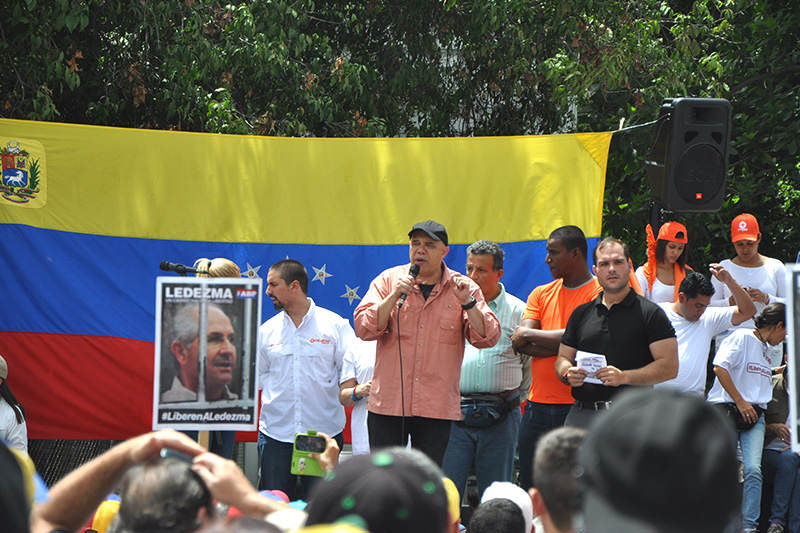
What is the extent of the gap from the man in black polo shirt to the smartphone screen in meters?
1.58

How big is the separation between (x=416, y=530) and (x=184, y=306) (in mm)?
2304

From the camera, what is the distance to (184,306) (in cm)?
384

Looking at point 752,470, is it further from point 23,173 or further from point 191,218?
point 23,173

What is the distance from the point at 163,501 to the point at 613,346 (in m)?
3.66

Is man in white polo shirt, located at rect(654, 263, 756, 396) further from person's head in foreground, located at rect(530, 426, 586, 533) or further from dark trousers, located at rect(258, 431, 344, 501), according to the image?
person's head in foreground, located at rect(530, 426, 586, 533)

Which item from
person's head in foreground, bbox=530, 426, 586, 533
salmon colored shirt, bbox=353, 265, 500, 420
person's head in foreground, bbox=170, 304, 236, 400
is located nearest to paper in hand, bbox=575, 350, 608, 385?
salmon colored shirt, bbox=353, 265, 500, 420

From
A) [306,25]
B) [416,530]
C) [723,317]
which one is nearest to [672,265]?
[723,317]

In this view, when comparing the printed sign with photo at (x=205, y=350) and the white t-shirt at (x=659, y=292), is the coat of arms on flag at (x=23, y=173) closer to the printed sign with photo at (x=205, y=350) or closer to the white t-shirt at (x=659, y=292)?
the printed sign with photo at (x=205, y=350)

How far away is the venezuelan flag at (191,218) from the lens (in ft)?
23.0

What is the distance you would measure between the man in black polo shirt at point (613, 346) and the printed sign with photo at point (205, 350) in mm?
2001

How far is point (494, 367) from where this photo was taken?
19.8 ft

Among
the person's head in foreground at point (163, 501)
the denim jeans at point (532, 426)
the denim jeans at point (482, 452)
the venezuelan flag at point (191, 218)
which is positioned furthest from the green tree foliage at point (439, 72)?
the person's head in foreground at point (163, 501)

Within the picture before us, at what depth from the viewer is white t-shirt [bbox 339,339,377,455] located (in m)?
5.93

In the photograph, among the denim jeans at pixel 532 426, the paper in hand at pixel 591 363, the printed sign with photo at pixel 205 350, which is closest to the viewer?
the printed sign with photo at pixel 205 350
